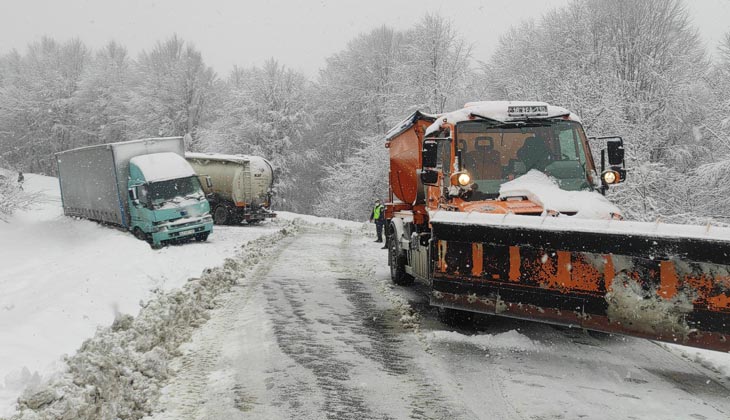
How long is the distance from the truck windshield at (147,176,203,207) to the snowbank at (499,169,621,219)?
1461 centimetres

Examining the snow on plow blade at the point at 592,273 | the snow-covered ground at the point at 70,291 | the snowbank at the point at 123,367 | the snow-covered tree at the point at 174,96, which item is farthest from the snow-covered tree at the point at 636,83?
the snow-covered tree at the point at 174,96

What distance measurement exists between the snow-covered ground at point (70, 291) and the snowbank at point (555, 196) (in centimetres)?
491

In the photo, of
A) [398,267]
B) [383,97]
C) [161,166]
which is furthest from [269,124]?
[398,267]

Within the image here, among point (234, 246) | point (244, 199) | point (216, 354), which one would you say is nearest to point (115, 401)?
point (216, 354)

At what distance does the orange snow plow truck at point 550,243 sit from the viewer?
5082 mm

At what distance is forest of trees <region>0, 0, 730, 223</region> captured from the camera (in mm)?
22453

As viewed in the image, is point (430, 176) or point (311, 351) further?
point (430, 176)

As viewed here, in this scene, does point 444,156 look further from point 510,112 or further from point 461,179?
point 510,112

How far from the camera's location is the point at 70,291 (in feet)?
28.9

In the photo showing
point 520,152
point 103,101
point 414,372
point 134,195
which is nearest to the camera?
point 414,372

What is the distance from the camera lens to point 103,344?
515cm

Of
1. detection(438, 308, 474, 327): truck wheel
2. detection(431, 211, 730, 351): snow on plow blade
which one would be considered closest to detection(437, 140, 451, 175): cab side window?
detection(431, 211, 730, 351): snow on plow blade

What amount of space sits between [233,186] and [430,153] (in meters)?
22.4

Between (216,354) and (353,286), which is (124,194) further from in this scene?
(216,354)
